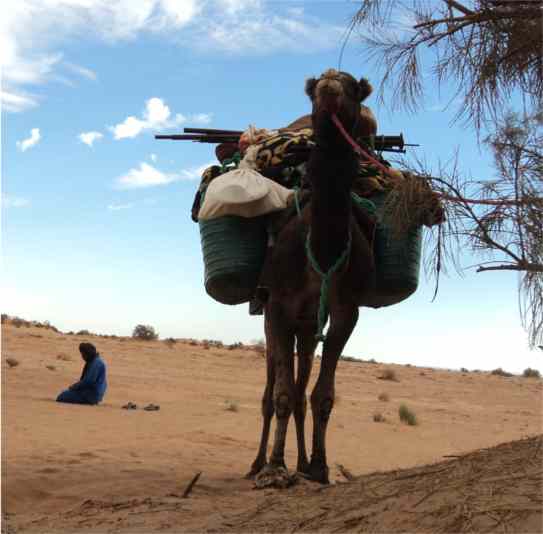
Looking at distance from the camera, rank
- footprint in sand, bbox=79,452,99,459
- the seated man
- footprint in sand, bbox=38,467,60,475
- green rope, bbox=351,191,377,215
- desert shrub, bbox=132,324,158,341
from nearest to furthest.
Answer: green rope, bbox=351,191,377,215, footprint in sand, bbox=38,467,60,475, footprint in sand, bbox=79,452,99,459, the seated man, desert shrub, bbox=132,324,158,341

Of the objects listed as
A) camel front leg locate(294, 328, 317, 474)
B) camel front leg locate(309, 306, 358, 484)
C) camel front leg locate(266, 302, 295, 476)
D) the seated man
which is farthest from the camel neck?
the seated man

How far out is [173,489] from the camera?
7.61 meters

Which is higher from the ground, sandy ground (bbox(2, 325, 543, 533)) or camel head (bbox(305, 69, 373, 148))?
camel head (bbox(305, 69, 373, 148))

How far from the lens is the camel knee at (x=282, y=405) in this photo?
713 centimetres

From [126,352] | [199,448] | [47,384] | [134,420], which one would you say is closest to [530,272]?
[199,448]

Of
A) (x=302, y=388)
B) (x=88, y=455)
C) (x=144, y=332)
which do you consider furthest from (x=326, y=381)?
(x=144, y=332)

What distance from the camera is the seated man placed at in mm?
15969

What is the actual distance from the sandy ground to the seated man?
1.17 feet

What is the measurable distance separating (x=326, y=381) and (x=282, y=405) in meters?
0.45

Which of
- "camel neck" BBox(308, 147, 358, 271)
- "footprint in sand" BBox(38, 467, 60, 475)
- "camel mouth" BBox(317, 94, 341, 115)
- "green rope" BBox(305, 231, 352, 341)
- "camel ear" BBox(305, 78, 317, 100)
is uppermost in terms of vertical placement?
"camel ear" BBox(305, 78, 317, 100)

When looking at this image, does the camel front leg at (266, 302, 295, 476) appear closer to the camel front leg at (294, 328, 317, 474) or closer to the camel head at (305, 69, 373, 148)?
the camel front leg at (294, 328, 317, 474)

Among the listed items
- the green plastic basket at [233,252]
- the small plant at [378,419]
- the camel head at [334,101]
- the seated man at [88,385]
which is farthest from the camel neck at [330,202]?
the small plant at [378,419]

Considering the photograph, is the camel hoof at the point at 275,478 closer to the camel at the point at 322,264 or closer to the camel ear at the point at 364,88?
the camel at the point at 322,264

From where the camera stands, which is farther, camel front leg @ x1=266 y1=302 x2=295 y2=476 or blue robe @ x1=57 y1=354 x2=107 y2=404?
blue robe @ x1=57 y1=354 x2=107 y2=404
